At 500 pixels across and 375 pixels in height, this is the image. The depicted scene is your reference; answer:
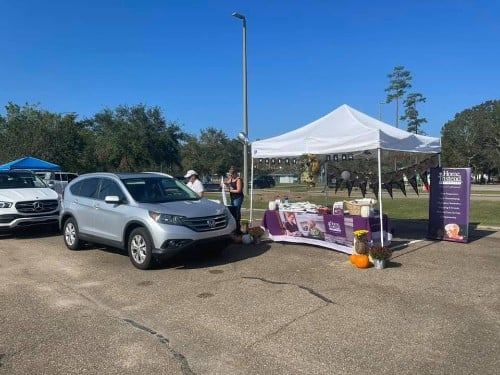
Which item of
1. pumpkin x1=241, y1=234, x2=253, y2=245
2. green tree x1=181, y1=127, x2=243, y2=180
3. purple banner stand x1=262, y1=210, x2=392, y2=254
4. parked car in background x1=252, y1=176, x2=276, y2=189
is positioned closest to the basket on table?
purple banner stand x1=262, y1=210, x2=392, y2=254

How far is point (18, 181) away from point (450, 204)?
11475mm

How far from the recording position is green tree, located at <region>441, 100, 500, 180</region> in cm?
6419

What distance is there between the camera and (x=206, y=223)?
25.7ft

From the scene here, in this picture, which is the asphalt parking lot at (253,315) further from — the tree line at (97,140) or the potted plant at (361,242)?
the tree line at (97,140)

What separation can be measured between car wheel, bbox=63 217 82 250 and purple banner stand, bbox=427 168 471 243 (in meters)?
7.91

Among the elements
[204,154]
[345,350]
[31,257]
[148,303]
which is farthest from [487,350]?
[204,154]

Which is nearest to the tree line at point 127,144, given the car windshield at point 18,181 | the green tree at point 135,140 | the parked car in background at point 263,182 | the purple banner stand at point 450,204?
the green tree at point 135,140

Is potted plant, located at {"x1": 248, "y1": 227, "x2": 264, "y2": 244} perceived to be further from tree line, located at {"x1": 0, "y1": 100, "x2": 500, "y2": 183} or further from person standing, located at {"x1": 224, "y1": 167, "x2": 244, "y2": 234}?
tree line, located at {"x1": 0, "y1": 100, "x2": 500, "y2": 183}

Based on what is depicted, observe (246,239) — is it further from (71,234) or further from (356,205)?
(71,234)

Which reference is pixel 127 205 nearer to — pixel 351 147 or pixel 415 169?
pixel 351 147

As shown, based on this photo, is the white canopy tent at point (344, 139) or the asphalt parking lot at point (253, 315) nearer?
Answer: the asphalt parking lot at point (253, 315)

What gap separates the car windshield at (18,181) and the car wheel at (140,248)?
636cm

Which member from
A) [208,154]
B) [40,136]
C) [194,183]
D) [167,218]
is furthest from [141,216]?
[208,154]

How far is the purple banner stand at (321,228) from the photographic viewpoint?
8699mm
